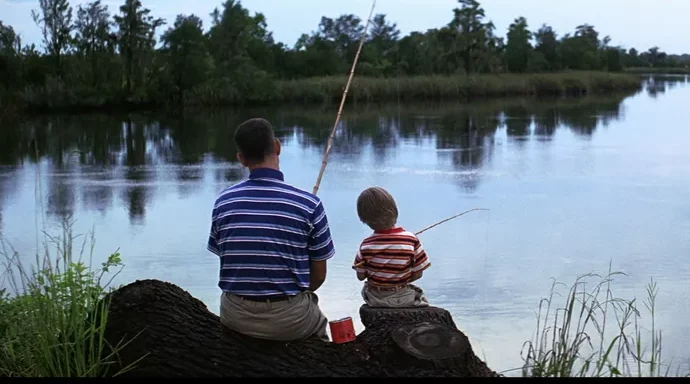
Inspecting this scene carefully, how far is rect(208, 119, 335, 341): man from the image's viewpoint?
8.60 feet

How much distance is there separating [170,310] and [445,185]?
747 centimetres

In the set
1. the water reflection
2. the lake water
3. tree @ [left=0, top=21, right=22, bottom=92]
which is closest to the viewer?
the lake water

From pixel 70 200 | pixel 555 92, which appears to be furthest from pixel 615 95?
pixel 70 200

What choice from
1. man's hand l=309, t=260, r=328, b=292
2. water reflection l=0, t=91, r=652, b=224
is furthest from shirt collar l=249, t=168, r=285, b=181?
water reflection l=0, t=91, r=652, b=224

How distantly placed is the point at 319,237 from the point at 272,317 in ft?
0.89

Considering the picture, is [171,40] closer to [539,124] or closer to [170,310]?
[539,124]

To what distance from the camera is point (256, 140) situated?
8.66 feet

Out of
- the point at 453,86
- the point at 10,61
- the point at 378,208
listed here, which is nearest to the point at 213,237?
the point at 378,208

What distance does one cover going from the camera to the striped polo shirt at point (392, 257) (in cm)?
307

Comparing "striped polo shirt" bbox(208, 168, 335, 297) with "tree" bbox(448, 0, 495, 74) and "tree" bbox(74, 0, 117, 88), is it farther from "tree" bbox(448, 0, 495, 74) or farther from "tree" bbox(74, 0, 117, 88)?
"tree" bbox(448, 0, 495, 74)

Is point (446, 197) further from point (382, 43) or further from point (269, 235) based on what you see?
point (382, 43)

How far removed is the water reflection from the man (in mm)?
5114

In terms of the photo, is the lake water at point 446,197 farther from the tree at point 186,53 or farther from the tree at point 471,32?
the tree at point 471,32

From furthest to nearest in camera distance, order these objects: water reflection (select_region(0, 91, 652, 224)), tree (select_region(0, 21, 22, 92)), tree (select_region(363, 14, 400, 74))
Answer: tree (select_region(363, 14, 400, 74)), tree (select_region(0, 21, 22, 92)), water reflection (select_region(0, 91, 652, 224))
